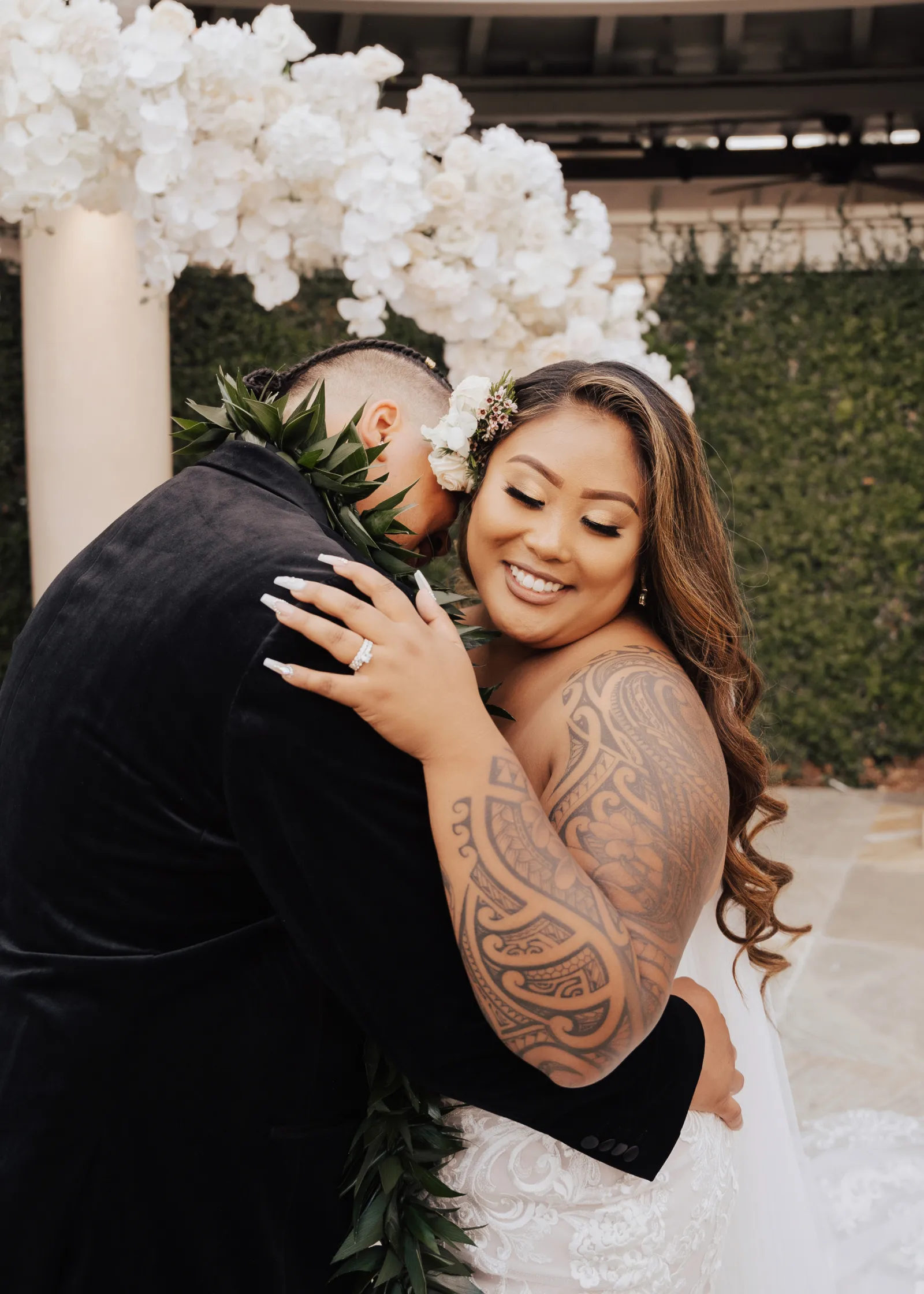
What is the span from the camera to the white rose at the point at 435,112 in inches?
120

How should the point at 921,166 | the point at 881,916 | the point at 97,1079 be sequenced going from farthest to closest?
the point at 921,166 → the point at 881,916 → the point at 97,1079

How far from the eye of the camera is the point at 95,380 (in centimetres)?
541

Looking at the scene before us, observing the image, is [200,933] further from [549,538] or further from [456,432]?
[456,432]

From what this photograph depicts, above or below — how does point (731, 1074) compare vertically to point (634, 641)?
below

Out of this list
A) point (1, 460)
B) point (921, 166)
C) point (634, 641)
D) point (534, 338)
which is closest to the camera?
point (634, 641)

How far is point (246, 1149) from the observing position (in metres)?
1.74

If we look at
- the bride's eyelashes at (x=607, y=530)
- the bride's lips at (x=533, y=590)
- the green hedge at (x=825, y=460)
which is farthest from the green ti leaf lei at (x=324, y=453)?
the green hedge at (x=825, y=460)

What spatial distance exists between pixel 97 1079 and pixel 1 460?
6.76 m

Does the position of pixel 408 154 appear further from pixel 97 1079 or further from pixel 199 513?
pixel 97 1079

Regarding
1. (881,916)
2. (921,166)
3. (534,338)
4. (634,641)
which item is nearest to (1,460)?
(534,338)

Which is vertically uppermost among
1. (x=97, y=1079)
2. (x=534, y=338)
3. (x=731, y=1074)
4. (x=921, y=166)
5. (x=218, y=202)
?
(x=921, y=166)

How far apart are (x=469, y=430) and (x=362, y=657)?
34.2 inches

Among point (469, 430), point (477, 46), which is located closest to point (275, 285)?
point (469, 430)

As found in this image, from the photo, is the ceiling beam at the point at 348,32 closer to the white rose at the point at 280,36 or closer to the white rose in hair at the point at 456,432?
the white rose at the point at 280,36
